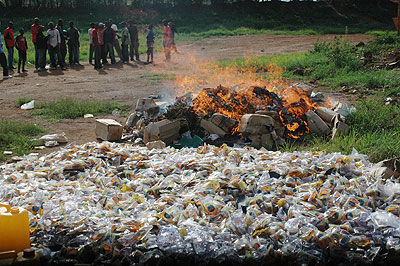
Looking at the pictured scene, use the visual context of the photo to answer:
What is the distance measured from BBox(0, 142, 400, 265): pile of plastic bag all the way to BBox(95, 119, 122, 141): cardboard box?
2138 millimetres

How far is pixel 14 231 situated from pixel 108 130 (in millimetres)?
3899

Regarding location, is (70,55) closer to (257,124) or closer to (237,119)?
(237,119)

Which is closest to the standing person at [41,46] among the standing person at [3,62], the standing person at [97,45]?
the standing person at [3,62]

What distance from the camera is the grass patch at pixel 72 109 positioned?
8750 millimetres

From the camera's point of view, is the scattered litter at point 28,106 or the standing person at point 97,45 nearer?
the scattered litter at point 28,106

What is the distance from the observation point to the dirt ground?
27.4ft

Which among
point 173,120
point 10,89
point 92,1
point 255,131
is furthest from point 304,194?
point 92,1

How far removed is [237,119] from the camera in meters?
6.97

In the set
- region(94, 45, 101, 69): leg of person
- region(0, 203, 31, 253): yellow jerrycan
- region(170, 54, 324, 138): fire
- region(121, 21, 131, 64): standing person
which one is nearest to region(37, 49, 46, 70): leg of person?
region(94, 45, 101, 69): leg of person

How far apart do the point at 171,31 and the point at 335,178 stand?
1435 centimetres

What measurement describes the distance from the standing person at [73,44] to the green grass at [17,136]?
8.70 meters

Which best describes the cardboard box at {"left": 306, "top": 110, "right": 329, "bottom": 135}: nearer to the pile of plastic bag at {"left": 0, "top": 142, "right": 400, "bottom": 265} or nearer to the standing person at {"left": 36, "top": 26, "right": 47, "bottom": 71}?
the pile of plastic bag at {"left": 0, "top": 142, "right": 400, "bottom": 265}

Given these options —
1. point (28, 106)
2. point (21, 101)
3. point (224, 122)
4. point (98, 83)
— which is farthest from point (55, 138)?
point (98, 83)

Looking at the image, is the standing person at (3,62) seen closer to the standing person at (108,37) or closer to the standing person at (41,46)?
the standing person at (41,46)
